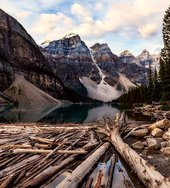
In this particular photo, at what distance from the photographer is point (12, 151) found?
14.7m

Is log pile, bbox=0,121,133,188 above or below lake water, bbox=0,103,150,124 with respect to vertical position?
above

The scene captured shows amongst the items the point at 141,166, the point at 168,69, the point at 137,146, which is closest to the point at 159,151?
the point at 137,146

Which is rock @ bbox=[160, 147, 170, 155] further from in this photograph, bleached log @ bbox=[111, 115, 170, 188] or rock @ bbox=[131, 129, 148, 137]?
rock @ bbox=[131, 129, 148, 137]

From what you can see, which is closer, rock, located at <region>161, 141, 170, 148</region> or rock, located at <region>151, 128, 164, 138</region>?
rock, located at <region>161, 141, 170, 148</region>

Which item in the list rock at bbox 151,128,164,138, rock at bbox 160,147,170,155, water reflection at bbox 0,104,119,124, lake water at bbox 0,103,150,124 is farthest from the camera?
water reflection at bbox 0,104,119,124

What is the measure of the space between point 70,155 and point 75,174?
3.85m

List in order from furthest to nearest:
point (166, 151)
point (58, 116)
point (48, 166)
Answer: point (58, 116) → point (166, 151) → point (48, 166)

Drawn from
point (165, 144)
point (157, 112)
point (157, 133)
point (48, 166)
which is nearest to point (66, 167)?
point (48, 166)

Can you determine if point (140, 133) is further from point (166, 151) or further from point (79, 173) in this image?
point (79, 173)

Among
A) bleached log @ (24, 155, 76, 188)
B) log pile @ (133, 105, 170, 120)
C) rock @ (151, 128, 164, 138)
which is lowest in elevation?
log pile @ (133, 105, 170, 120)

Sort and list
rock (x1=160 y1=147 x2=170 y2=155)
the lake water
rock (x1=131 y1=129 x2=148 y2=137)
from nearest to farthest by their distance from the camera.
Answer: rock (x1=160 y1=147 x2=170 y2=155)
rock (x1=131 y1=129 x2=148 y2=137)
the lake water

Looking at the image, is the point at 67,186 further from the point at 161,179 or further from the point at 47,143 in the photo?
the point at 47,143

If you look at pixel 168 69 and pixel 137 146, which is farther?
pixel 168 69

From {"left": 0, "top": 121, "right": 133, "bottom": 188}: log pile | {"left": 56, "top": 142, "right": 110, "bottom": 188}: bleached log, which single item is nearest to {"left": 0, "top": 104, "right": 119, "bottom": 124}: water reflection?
{"left": 0, "top": 121, "right": 133, "bottom": 188}: log pile
